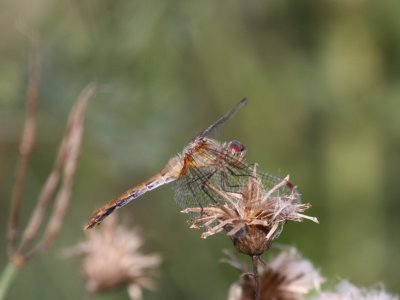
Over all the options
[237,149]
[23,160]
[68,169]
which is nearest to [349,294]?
[237,149]

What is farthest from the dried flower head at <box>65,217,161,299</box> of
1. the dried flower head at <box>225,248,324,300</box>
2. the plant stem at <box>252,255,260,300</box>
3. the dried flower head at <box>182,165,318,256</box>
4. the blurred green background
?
the blurred green background

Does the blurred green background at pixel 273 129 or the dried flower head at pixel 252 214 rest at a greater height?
the blurred green background at pixel 273 129

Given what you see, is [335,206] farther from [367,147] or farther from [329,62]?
[329,62]

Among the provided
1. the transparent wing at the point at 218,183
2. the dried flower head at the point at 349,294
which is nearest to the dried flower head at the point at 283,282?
the dried flower head at the point at 349,294

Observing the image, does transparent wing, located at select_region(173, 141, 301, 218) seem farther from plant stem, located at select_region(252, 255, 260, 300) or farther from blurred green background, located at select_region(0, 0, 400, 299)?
blurred green background, located at select_region(0, 0, 400, 299)

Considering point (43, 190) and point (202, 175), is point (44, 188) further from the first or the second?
point (202, 175)

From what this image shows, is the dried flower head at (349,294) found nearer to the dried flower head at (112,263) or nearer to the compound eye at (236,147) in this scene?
the compound eye at (236,147)
